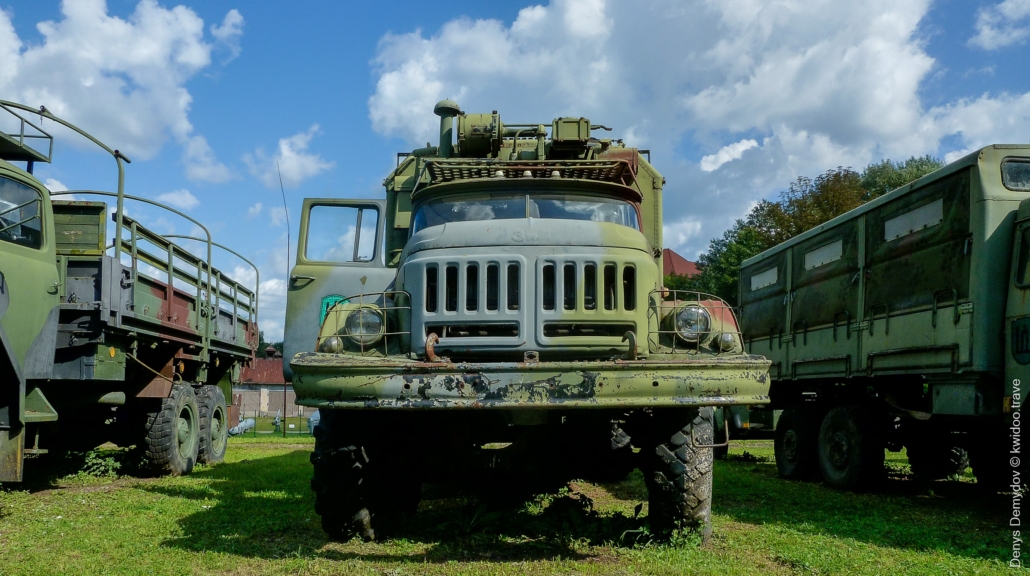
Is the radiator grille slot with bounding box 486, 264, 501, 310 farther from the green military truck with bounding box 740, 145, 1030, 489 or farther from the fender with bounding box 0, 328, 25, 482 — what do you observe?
the green military truck with bounding box 740, 145, 1030, 489

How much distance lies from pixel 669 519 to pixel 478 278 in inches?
75.4

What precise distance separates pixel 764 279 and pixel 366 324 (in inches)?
315

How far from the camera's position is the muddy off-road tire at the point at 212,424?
10.7m

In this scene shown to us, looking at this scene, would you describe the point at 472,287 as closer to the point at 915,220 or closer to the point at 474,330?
the point at 474,330

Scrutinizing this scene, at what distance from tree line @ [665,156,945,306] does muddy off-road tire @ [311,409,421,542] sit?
63.8ft

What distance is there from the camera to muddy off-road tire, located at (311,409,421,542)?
5117mm

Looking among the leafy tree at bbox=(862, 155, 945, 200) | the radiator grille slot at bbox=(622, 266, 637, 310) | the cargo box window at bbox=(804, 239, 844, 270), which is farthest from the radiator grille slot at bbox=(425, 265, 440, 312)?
the leafy tree at bbox=(862, 155, 945, 200)

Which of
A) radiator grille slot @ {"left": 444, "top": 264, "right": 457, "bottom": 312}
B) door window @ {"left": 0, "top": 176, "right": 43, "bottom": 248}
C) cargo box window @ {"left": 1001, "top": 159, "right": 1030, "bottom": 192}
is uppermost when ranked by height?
cargo box window @ {"left": 1001, "top": 159, "right": 1030, "bottom": 192}

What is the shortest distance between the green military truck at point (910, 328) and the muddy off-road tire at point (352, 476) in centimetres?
492

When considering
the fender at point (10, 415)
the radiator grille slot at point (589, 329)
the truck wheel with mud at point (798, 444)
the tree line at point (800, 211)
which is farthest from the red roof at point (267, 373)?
the radiator grille slot at point (589, 329)

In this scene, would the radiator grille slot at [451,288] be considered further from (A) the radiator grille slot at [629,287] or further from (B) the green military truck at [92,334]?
(B) the green military truck at [92,334]

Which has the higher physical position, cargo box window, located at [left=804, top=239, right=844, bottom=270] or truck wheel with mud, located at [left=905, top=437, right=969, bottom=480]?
cargo box window, located at [left=804, top=239, right=844, bottom=270]

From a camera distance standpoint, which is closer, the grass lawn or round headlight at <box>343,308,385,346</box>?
Result: the grass lawn

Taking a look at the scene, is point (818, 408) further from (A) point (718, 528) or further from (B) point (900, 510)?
(A) point (718, 528)
